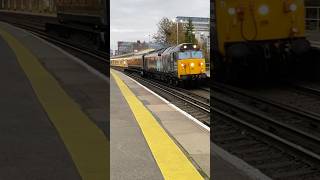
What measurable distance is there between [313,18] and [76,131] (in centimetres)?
2618

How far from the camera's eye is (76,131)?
664 centimetres

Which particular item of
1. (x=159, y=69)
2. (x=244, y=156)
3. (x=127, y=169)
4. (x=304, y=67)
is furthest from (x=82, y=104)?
(x=159, y=69)

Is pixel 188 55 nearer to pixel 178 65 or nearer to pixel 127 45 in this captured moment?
pixel 178 65

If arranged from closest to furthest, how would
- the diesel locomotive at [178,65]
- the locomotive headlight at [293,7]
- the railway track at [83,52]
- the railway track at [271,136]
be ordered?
the railway track at [271,136] < the locomotive headlight at [293,7] < the railway track at [83,52] < the diesel locomotive at [178,65]

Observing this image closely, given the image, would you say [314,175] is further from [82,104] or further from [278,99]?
[278,99]

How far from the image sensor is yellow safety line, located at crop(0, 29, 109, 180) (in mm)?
5343

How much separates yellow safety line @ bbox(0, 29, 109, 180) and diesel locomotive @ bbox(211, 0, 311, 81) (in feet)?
18.7

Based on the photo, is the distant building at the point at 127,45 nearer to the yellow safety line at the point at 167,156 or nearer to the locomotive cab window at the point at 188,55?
the yellow safety line at the point at 167,156

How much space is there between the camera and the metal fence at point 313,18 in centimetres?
2894

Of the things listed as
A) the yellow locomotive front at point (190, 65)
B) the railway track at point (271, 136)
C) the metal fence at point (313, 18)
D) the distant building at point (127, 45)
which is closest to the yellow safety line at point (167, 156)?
the distant building at point (127, 45)

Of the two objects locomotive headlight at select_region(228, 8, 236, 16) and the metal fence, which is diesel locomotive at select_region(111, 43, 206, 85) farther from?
the metal fence

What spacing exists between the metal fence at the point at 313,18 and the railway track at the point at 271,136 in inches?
592

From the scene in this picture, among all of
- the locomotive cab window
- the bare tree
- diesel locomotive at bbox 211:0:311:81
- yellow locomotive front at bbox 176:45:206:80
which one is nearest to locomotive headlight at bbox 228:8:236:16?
diesel locomotive at bbox 211:0:311:81

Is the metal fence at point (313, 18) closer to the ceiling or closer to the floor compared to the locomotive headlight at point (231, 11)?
closer to the ceiling
